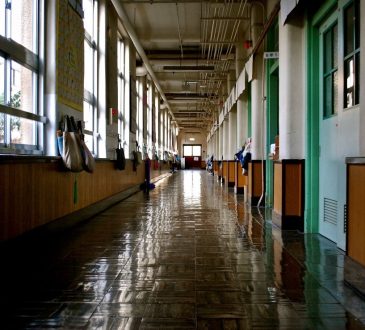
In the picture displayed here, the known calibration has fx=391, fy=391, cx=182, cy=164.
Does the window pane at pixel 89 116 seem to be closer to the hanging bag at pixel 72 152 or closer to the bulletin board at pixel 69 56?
the bulletin board at pixel 69 56

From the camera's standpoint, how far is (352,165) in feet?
8.81

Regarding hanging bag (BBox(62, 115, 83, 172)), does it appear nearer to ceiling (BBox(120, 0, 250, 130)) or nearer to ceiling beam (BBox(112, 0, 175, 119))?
ceiling (BBox(120, 0, 250, 130))

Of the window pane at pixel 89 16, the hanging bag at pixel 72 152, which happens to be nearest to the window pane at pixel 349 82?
the hanging bag at pixel 72 152

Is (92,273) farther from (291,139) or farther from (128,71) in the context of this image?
(128,71)

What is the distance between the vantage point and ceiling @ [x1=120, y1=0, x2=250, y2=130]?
8.94 metres

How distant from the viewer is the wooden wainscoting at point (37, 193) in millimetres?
3305

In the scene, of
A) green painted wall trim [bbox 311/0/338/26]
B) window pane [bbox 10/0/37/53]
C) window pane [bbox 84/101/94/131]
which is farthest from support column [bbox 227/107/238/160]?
window pane [bbox 10/0/37/53]

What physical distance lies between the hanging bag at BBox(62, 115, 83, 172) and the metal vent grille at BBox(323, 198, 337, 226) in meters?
2.97

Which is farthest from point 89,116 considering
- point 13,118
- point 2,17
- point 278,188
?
point 278,188

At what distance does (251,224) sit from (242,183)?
5.13 m

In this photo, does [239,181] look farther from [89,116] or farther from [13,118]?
[13,118]

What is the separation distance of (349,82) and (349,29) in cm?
50

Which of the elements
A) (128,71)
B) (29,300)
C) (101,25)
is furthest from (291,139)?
(128,71)

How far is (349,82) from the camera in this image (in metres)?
3.65
